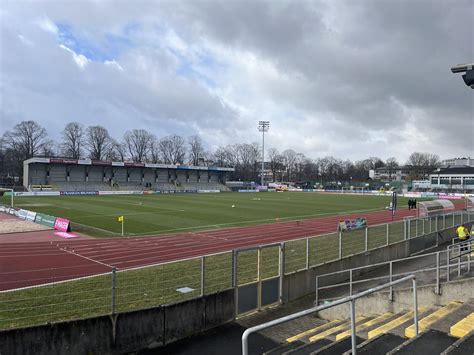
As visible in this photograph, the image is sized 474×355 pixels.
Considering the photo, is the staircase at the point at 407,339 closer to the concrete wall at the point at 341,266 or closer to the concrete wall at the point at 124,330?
the concrete wall at the point at 124,330

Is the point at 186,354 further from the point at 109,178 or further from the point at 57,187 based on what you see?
the point at 109,178

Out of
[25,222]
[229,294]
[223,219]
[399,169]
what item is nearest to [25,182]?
[25,222]

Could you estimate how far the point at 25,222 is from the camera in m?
31.7

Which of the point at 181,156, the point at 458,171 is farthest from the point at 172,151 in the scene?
the point at 458,171

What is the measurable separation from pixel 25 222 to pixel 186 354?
95.4 ft

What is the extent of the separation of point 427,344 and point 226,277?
8.43 m

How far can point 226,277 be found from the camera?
42.9 ft

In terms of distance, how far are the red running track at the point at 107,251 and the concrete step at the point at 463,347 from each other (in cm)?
1401

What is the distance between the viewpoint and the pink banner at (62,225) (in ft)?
87.1

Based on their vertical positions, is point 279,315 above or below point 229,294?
below

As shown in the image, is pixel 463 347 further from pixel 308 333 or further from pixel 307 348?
pixel 308 333

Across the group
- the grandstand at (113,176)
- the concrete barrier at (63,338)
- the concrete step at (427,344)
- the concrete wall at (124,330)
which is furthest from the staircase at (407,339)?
the grandstand at (113,176)

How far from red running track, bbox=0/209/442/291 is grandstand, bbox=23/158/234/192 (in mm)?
61785

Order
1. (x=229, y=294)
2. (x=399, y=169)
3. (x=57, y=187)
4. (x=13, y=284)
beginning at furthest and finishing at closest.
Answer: (x=399, y=169), (x=57, y=187), (x=13, y=284), (x=229, y=294)
